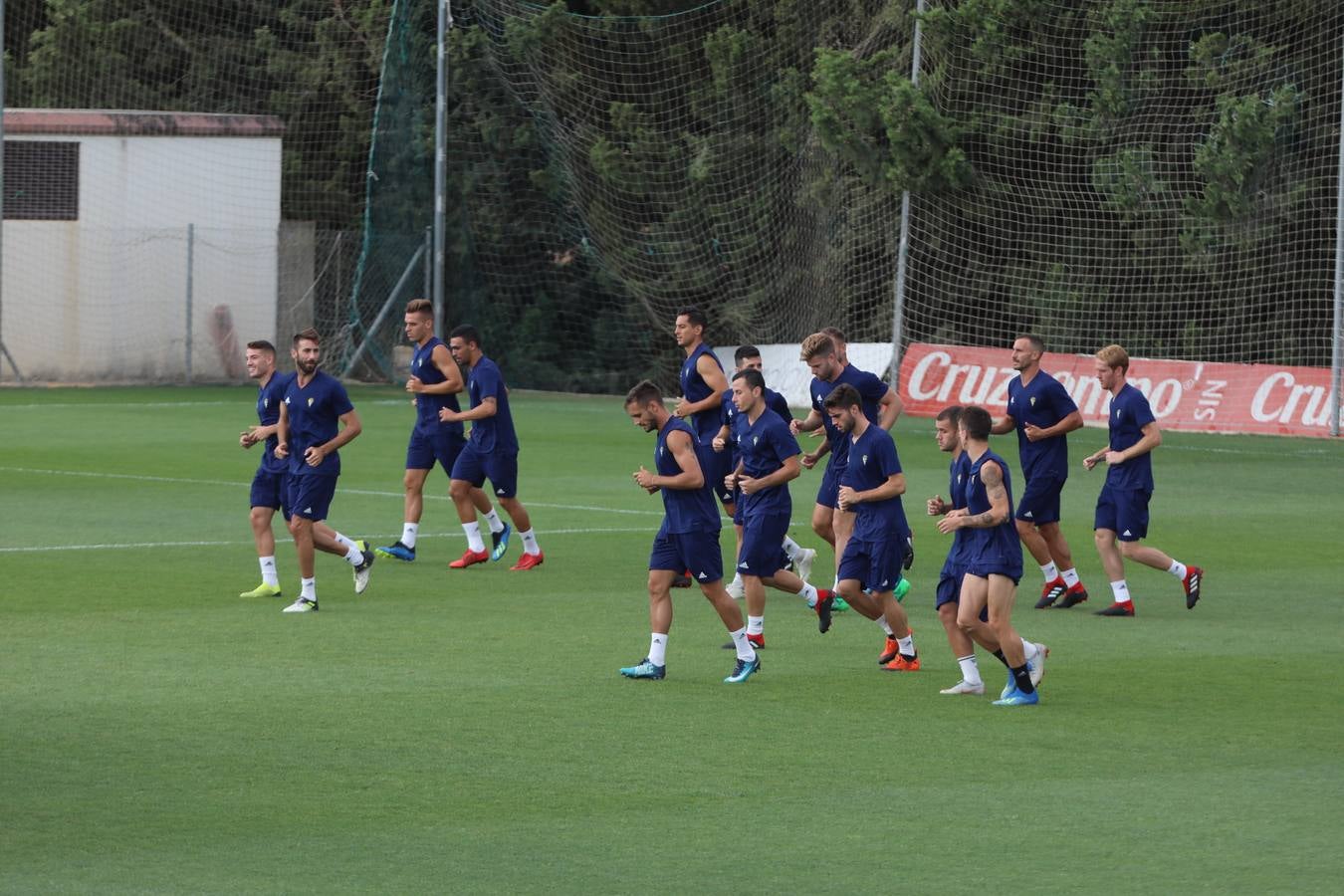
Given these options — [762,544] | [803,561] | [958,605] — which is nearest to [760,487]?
[762,544]

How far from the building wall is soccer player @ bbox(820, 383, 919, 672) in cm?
3063

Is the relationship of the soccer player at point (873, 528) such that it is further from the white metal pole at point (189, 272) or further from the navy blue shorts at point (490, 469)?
the white metal pole at point (189, 272)

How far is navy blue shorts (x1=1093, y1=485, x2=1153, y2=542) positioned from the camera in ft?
52.1

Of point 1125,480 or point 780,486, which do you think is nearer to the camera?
point 780,486

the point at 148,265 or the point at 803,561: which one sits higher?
the point at 148,265

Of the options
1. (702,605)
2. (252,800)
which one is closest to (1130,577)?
(702,605)

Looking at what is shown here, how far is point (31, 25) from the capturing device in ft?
165

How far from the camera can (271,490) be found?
51.5ft

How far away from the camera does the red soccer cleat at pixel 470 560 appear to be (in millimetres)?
17875

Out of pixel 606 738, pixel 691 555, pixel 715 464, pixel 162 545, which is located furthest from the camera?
pixel 162 545

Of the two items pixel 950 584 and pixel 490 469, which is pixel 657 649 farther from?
pixel 490 469

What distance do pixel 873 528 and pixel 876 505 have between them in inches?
5.8

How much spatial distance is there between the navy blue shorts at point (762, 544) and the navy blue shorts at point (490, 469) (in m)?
5.04

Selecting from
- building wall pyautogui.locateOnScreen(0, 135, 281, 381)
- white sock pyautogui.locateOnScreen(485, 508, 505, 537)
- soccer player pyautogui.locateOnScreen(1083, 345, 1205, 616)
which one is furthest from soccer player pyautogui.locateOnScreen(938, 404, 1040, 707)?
building wall pyautogui.locateOnScreen(0, 135, 281, 381)
